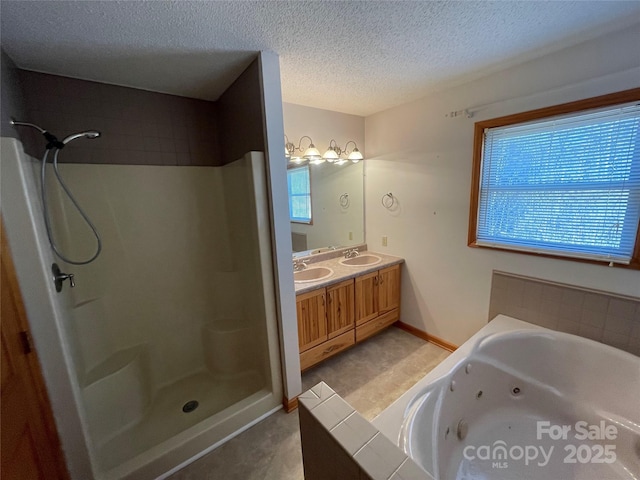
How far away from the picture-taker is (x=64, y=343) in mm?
1170

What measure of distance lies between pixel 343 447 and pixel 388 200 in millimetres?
2232

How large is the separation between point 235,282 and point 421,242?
5.86 ft

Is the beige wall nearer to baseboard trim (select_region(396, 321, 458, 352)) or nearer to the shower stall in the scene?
baseboard trim (select_region(396, 321, 458, 352))

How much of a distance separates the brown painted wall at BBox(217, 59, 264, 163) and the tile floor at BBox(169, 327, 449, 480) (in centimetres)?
186

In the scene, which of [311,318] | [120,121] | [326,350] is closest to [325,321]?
[311,318]

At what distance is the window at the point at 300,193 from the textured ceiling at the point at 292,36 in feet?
2.77

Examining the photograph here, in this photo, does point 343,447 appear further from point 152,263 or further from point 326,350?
point 152,263

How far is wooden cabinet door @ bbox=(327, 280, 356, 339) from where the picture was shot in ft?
7.14

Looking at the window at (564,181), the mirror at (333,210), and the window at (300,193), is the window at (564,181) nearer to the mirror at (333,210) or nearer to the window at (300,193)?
the mirror at (333,210)

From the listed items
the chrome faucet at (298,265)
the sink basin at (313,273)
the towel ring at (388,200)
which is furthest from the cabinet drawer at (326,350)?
the towel ring at (388,200)

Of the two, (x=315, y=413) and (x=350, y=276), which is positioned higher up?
(x=350, y=276)

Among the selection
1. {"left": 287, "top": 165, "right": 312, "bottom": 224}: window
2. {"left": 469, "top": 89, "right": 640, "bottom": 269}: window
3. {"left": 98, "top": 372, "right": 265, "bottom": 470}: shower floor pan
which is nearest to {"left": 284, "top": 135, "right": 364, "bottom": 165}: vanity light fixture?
{"left": 287, "top": 165, "right": 312, "bottom": 224}: window

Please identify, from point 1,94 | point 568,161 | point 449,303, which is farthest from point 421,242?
point 1,94

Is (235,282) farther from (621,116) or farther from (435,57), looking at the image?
(621,116)
